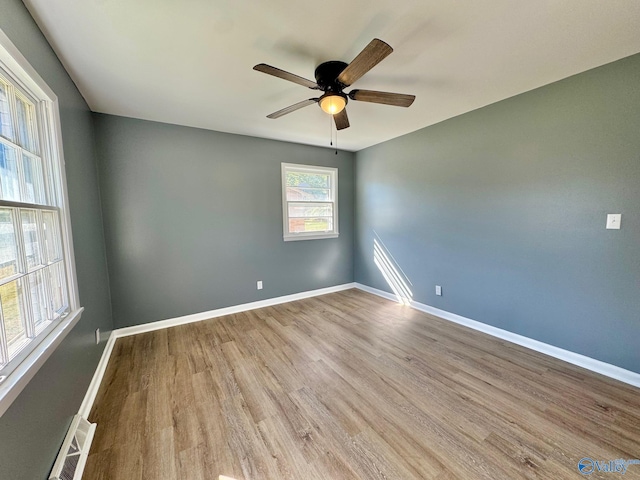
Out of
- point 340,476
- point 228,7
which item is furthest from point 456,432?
point 228,7

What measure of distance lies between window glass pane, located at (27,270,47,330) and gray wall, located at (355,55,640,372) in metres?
3.65

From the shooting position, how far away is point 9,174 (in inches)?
47.4

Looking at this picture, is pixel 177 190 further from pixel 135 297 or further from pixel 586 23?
pixel 586 23

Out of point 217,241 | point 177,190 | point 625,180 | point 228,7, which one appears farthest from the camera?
point 217,241

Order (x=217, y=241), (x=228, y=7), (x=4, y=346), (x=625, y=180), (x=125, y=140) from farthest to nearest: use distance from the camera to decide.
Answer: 1. (x=217, y=241)
2. (x=125, y=140)
3. (x=625, y=180)
4. (x=228, y=7)
5. (x=4, y=346)

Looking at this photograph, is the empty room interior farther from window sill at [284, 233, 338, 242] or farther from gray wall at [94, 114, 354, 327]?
window sill at [284, 233, 338, 242]

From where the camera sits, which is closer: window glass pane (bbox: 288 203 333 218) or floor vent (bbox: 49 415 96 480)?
floor vent (bbox: 49 415 96 480)

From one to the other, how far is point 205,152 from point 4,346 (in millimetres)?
2748

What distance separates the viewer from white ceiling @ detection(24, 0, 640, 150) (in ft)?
4.60

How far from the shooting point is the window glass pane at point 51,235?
1491mm

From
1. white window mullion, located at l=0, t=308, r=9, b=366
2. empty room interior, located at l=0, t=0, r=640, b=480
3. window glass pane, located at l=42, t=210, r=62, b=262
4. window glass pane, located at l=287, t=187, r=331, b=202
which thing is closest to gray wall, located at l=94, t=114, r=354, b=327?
empty room interior, located at l=0, t=0, r=640, b=480

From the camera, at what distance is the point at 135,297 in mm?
2930

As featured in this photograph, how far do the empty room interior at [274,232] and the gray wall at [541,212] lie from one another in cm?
2

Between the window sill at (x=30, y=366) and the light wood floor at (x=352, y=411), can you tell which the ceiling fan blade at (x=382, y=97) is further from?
the window sill at (x=30, y=366)
